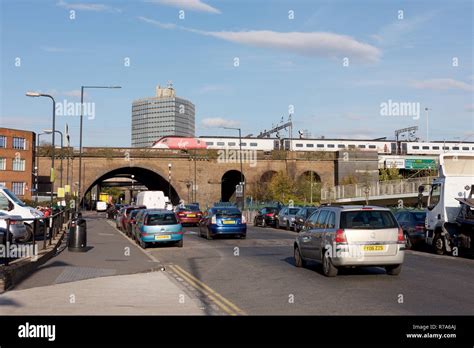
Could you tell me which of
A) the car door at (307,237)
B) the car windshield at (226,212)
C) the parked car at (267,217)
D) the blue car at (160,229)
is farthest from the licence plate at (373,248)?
→ the parked car at (267,217)

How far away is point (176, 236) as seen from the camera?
25.6m

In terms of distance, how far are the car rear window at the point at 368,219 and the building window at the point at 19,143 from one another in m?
85.7

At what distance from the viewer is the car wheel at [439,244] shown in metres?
22.2

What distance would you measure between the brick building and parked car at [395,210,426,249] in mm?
73228

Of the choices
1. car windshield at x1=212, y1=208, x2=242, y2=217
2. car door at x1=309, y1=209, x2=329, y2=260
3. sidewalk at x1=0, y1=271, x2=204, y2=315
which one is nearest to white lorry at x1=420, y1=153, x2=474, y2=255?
car door at x1=309, y1=209, x2=329, y2=260

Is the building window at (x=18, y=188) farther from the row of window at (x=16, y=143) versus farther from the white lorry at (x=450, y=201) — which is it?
the white lorry at (x=450, y=201)

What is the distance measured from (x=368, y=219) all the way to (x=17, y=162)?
85293 mm

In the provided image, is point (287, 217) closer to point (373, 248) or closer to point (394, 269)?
point (394, 269)

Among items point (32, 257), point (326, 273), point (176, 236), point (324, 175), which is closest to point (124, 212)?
point (176, 236)

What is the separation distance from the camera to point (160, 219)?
25.7 metres

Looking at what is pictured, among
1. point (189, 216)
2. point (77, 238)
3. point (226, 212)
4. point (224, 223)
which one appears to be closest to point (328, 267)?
point (77, 238)

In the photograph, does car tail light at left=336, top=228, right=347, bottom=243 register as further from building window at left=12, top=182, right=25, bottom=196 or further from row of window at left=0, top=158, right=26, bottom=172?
building window at left=12, top=182, right=25, bottom=196
